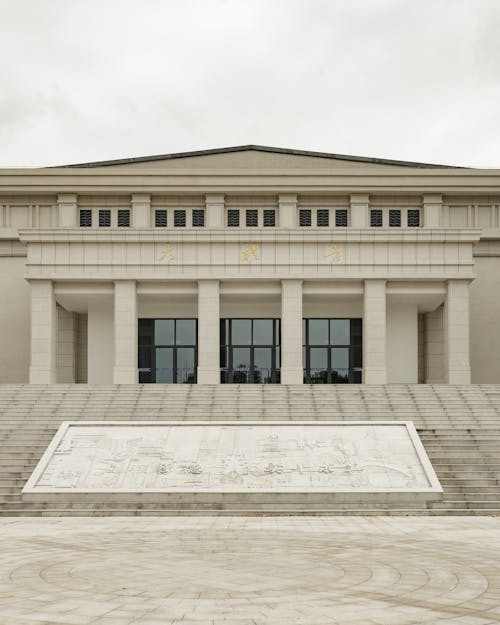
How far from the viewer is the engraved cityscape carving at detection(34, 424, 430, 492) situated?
20.9m

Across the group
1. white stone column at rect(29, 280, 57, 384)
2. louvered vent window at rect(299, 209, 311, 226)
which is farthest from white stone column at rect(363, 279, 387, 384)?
white stone column at rect(29, 280, 57, 384)

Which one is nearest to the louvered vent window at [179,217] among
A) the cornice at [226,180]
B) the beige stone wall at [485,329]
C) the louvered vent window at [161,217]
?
the louvered vent window at [161,217]

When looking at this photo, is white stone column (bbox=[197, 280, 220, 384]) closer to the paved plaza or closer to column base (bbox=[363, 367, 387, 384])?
column base (bbox=[363, 367, 387, 384])

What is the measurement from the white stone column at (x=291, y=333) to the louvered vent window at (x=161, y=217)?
866 cm

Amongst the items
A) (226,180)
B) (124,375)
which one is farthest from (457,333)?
(124,375)

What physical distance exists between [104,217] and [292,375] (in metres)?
13.9

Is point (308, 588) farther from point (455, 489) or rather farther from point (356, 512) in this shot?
point (455, 489)

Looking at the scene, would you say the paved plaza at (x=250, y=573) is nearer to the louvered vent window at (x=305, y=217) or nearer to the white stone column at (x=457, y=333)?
the white stone column at (x=457, y=333)

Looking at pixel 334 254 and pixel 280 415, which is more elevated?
pixel 334 254

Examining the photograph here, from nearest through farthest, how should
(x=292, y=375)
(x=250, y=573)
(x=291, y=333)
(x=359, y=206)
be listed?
(x=250, y=573) < (x=292, y=375) < (x=291, y=333) < (x=359, y=206)

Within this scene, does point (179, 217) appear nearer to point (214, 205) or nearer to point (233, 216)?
point (214, 205)

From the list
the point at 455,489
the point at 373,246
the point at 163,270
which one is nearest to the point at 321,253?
the point at 373,246

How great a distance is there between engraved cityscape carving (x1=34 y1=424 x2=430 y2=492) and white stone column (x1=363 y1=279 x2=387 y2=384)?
1163cm

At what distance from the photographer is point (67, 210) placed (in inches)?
1609
